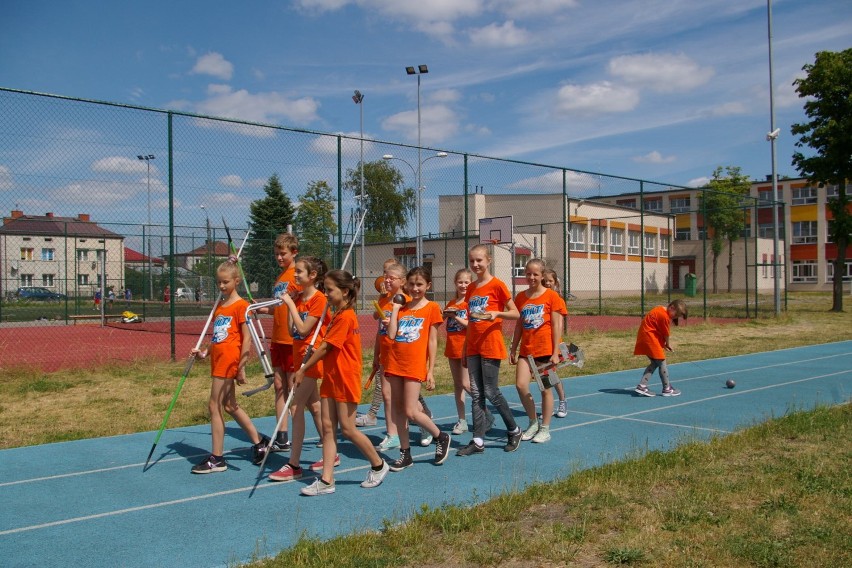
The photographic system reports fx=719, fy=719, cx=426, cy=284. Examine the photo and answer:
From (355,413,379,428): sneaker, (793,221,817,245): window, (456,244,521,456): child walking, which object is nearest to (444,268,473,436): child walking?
(456,244,521,456): child walking

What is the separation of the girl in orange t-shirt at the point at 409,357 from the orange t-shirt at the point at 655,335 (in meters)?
5.09

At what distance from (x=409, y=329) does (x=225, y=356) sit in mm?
1661

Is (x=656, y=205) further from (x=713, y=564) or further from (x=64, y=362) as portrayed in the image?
(x=713, y=564)

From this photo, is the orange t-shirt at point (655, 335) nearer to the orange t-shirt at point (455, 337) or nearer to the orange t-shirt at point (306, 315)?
the orange t-shirt at point (455, 337)

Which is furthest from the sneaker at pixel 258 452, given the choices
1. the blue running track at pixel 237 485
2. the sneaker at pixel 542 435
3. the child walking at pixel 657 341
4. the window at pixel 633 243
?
the window at pixel 633 243

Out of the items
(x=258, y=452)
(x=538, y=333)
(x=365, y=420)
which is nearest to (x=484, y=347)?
(x=538, y=333)

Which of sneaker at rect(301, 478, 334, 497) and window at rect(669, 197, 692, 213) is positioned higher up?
window at rect(669, 197, 692, 213)

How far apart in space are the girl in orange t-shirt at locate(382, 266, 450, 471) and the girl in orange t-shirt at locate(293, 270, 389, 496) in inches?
21.7

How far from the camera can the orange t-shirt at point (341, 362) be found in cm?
575

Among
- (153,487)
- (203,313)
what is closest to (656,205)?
(203,313)

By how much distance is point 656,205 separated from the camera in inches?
3103

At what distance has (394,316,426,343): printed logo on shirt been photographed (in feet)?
20.9

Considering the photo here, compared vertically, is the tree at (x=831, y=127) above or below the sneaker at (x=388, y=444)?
above

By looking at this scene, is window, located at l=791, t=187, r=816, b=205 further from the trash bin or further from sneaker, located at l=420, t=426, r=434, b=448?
sneaker, located at l=420, t=426, r=434, b=448
